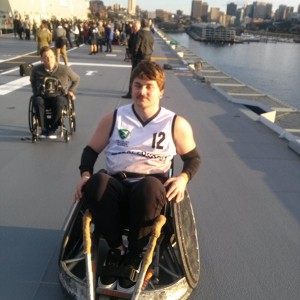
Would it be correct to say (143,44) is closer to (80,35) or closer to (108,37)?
(108,37)

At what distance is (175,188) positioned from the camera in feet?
6.51

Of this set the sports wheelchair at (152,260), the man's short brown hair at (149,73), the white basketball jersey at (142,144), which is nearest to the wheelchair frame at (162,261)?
the sports wheelchair at (152,260)

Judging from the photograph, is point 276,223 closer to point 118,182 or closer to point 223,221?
point 223,221

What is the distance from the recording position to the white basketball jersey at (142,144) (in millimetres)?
2178

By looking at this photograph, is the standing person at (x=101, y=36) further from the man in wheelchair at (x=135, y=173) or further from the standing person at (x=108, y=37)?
the man in wheelchair at (x=135, y=173)

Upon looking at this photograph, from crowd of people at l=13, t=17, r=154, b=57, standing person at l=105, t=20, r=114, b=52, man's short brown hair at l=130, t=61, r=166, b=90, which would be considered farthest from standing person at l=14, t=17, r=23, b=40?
man's short brown hair at l=130, t=61, r=166, b=90

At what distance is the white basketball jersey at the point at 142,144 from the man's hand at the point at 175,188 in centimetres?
18

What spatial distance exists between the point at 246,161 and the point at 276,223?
1.55 metres

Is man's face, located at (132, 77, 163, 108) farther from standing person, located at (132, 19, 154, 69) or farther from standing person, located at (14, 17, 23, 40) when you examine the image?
standing person, located at (14, 17, 23, 40)

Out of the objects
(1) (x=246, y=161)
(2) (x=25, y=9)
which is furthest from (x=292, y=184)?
(2) (x=25, y=9)

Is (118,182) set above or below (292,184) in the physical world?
above

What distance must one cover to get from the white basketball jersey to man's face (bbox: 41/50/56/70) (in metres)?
2.68

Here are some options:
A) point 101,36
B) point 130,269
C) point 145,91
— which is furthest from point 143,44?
point 101,36

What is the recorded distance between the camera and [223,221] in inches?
119
